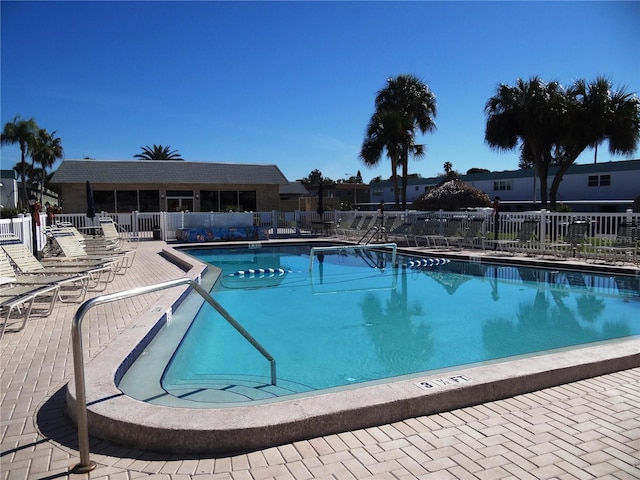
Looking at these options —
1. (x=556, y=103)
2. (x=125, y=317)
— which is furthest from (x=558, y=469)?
(x=556, y=103)

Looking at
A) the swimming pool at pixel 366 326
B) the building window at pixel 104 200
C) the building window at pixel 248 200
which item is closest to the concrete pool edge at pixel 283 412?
the swimming pool at pixel 366 326

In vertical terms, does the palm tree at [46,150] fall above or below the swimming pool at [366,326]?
above

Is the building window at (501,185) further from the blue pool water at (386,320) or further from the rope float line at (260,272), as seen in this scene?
the rope float line at (260,272)

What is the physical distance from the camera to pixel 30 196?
56.9 m

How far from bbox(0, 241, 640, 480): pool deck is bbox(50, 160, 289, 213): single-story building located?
25.1 m

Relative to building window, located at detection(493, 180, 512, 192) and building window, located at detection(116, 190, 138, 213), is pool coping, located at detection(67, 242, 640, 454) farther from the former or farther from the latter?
building window, located at detection(493, 180, 512, 192)

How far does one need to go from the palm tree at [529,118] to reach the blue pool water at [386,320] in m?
13.5

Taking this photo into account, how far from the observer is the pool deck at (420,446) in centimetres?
270

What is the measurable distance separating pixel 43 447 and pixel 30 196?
2489 inches

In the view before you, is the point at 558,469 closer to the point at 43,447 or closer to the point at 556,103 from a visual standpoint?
the point at 43,447

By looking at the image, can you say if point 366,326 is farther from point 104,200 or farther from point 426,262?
point 104,200

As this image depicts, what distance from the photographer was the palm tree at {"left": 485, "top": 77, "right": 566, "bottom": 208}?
894 inches

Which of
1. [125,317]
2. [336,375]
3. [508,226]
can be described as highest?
[508,226]

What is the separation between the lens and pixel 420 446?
3.01 meters
